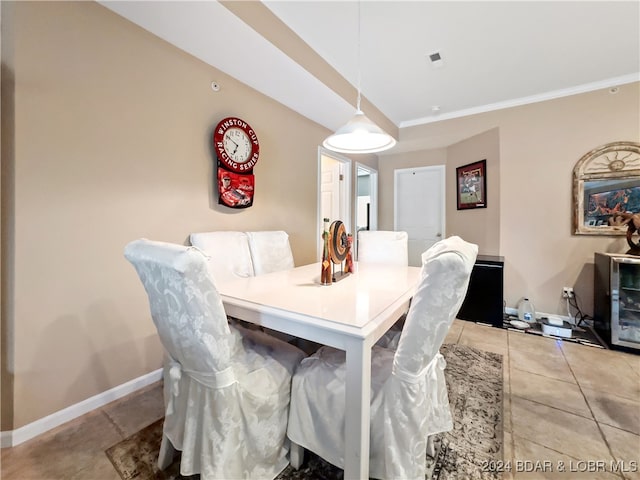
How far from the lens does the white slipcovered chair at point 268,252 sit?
2.19 m

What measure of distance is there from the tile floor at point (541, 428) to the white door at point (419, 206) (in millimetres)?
2379

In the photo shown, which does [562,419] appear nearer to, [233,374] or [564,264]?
[233,374]

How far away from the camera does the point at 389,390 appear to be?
3.26 feet

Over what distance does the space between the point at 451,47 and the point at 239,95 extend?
1853mm

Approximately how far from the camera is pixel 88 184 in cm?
153

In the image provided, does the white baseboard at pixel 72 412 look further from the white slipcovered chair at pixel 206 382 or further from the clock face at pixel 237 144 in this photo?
the clock face at pixel 237 144

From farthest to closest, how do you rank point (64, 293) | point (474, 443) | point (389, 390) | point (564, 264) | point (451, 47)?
point (564, 264) → point (451, 47) → point (64, 293) → point (474, 443) → point (389, 390)

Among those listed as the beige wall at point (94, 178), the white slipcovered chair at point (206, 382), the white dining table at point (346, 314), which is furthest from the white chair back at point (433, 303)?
the beige wall at point (94, 178)

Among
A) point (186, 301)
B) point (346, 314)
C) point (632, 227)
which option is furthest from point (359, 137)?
point (632, 227)

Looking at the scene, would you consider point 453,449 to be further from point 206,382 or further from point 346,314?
point 206,382

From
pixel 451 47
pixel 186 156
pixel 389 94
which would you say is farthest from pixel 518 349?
pixel 186 156

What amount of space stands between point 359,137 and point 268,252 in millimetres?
1171

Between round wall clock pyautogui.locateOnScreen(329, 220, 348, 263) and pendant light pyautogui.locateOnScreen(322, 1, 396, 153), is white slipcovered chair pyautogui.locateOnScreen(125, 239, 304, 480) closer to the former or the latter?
round wall clock pyautogui.locateOnScreen(329, 220, 348, 263)

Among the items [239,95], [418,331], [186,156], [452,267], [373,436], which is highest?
[239,95]
